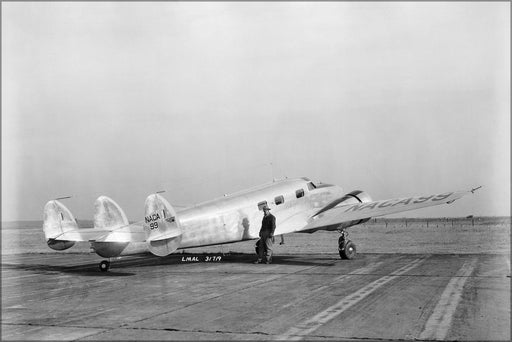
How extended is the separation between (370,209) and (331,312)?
39.9ft

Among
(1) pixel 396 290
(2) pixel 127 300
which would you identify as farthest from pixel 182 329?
(1) pixel 396 290

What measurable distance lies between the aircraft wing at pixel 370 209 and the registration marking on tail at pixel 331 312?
574cm

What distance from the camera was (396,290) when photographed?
1273 cm

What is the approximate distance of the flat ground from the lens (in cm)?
864

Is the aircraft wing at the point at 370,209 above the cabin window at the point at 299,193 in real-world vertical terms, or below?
below

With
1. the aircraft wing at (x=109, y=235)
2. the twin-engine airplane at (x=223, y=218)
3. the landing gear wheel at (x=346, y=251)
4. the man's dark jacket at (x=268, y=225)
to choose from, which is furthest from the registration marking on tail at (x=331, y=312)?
the aircraft wing at (x=109, y=235)

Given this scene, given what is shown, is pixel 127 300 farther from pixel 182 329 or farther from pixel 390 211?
pixel 390 211

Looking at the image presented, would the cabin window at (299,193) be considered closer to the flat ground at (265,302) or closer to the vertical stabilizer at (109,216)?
the flat ground at (265,302)

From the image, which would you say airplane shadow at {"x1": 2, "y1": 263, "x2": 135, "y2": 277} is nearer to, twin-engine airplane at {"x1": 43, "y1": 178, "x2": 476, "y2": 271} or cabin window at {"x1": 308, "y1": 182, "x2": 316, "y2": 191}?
twin-engine airplane at {"x1": 43, "y1": 178, "x2": 476, "y2": 271}

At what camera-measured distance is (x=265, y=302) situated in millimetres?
11500

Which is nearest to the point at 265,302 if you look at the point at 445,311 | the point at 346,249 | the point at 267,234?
the point at 445,311

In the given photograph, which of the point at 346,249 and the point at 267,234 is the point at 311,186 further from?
the point at 267,234

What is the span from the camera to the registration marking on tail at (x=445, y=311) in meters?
8.32

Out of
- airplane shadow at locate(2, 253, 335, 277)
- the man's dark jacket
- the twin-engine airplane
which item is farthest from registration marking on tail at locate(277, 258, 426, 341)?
the twin-engine airplane
